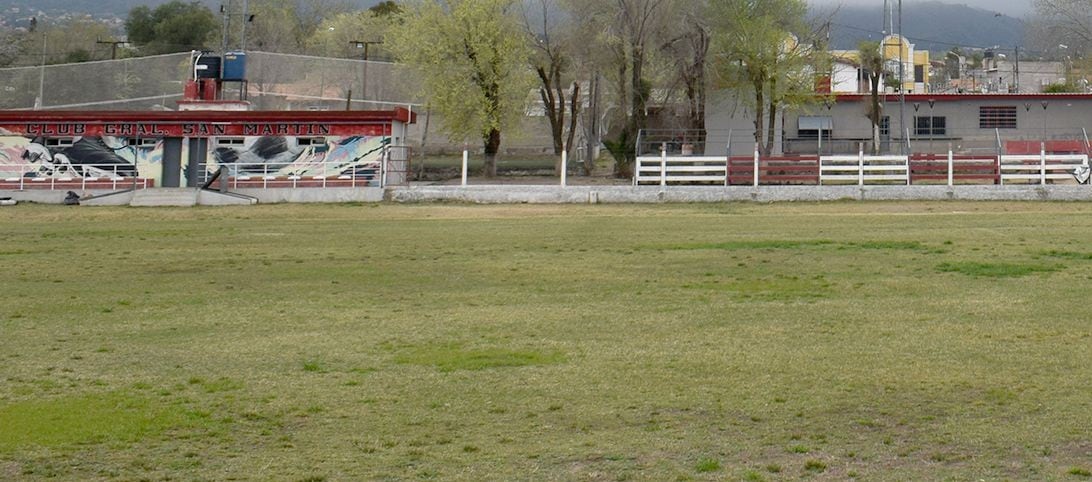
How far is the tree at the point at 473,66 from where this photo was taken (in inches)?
2259

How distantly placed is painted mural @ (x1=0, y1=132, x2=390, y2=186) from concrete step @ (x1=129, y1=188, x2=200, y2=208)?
456cm

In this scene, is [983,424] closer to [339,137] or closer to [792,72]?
[339,137]

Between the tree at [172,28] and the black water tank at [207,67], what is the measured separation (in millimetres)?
45113

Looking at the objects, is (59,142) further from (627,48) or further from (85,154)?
(627,48)

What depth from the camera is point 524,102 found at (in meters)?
59.5

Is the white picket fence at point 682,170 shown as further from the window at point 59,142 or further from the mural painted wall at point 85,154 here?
the window at point 59,142

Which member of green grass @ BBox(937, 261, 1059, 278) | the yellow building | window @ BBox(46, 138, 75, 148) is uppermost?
the yellow building

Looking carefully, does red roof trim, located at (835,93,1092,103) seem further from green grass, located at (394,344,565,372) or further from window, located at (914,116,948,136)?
green grass, located at (394,344,565,372)

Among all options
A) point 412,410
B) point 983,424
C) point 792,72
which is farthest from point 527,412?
point 792,72

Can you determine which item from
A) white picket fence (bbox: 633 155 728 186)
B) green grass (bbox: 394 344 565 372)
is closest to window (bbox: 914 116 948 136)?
white picket fence (bbox: 633 155 728 186)

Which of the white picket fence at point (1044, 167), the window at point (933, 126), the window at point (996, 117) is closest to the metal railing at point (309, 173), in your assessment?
the white picket fence at point (1044, 167)

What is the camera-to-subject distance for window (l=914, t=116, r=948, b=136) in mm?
68938

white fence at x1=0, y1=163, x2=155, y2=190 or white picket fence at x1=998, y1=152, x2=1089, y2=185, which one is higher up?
white picket fence at x1=998, y1=152, x2=1089, y2=185

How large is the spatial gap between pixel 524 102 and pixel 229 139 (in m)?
14.6
